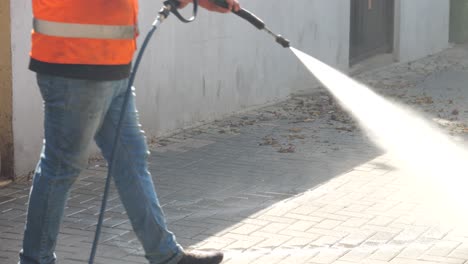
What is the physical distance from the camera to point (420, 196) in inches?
305

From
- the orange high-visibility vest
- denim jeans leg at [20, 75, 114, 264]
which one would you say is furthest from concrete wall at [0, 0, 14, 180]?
the orange high-visibility vest

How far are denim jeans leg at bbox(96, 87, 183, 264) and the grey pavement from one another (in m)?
0.73

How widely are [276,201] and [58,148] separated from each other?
2763 millimetres

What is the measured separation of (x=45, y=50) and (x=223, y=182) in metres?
3.38

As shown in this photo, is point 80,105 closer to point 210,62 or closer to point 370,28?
point 210,62

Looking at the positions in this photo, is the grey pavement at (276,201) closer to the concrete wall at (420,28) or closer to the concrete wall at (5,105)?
the concrete wall at (5,105)

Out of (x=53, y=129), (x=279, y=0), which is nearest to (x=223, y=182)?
(x=53, y=129)

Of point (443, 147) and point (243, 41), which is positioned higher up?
point (243, 41)

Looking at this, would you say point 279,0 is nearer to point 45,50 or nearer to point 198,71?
point 198,71

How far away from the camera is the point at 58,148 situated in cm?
502

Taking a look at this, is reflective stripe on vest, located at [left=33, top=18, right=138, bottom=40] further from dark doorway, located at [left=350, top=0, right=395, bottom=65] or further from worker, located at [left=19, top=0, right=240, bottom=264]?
dark doorway, located at [left=350, top=0, right=395, bottom=65]

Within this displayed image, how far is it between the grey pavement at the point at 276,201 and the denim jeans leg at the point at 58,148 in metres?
0.90

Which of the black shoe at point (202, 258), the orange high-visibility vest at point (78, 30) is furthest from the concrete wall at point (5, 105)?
the orange high-visibility vest at point (78, 30)

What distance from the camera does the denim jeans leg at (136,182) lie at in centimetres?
530
